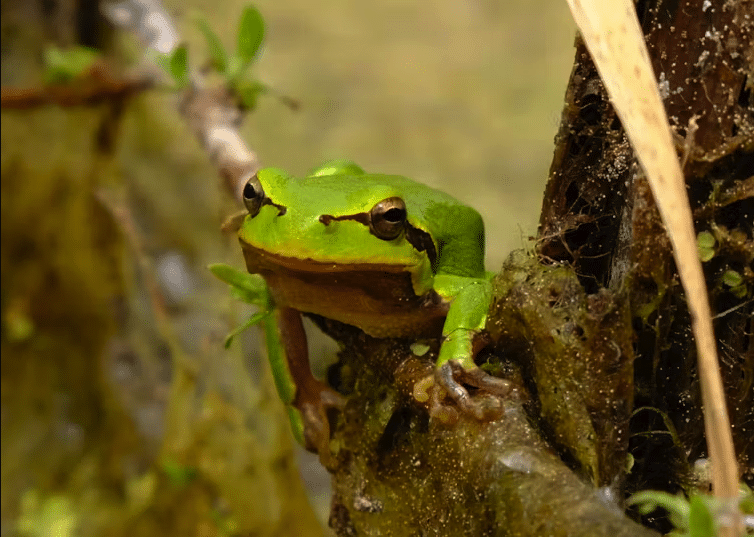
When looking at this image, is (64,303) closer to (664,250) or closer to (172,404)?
(172,404)

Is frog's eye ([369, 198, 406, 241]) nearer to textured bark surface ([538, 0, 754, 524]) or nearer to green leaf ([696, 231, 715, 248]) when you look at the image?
textured bark surface ([538, 0, 754, 524])

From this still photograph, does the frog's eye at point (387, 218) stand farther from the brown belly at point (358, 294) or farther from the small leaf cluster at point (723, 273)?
the small leaf cluster at point (723, 273)

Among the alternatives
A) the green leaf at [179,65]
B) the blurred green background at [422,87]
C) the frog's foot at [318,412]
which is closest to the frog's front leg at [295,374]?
the frog's foot at [318,412]

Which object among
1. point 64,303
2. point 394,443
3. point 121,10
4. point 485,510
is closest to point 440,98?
point 121,10

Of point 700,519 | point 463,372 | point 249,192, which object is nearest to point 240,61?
point 249,192

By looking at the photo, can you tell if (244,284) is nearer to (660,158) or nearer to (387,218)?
(387,218)
